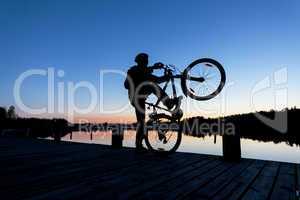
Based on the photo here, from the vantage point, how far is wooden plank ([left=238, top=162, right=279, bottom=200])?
450cm

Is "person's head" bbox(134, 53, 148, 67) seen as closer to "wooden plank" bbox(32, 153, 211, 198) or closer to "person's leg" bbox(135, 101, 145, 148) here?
"person's leg" bbox(135, 101, 145, 148)

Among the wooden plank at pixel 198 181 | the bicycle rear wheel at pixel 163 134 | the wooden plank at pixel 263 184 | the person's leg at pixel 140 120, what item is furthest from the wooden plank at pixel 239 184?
the person's leg at pixel 140 120

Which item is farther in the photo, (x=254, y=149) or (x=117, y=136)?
(x=254, y=149)

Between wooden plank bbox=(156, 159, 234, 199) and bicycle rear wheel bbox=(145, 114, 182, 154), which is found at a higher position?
bicycle rear wheel bbox=(145, 114, 182, 154)

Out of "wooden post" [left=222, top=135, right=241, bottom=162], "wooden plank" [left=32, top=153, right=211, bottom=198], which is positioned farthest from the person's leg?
"wooden post" [left=222, top=135, right=241, bottom=162]

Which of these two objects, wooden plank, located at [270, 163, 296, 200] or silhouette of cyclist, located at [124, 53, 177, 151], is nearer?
wooden plank, located at [270, 163, 296, 200]

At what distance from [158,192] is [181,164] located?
3175mm

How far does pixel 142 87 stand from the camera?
9141mm

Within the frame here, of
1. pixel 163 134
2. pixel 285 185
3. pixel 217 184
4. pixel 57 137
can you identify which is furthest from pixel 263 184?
pixel 57 137

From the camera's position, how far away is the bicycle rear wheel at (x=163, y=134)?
29.6 feet

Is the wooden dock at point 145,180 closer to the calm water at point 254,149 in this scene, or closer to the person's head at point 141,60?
the person's head at point 141,60

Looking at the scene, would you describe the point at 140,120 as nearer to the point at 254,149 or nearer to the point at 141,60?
the point at 141,60

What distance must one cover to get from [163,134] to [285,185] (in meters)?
4.39

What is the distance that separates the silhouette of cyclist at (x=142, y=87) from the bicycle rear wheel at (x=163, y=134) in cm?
40
